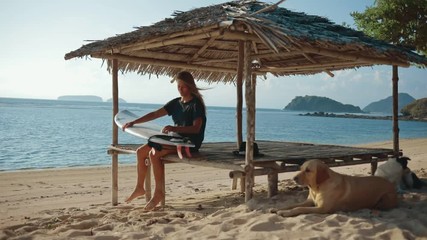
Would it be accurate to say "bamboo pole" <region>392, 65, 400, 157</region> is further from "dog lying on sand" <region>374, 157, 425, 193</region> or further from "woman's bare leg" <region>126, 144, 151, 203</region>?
"woman's bare leg" <region>126, 144, 151, 203</region>

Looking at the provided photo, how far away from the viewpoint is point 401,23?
28.7 ft

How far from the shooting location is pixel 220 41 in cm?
703

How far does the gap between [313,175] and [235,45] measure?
3.85m

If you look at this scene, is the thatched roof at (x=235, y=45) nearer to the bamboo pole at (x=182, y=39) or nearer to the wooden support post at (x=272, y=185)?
the bamboo pole at (x=182, y=39)

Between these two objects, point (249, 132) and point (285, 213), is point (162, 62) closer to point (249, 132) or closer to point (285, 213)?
Result: point (249, 132)

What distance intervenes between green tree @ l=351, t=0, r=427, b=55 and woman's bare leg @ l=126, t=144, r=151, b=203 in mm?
5638

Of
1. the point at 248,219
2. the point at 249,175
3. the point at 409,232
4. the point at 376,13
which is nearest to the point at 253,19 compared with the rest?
the point at 249,175

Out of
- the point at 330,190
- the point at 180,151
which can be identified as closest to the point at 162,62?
the point at 180,151

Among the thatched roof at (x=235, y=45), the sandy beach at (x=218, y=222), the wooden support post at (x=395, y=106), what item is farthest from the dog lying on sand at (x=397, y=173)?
the thatched roof at (x=235, y=45)

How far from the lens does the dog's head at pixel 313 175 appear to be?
409cm

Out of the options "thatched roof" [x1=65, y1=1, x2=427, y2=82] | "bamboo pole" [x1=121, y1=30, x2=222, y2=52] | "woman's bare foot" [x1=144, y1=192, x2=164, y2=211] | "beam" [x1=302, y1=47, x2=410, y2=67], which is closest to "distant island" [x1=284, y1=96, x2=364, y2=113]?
"thatched roof" [x1=65, y1=1, x2=427, y2=82]

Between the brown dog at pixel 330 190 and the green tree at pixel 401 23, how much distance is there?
17.2 feet

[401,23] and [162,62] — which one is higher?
[401,23]

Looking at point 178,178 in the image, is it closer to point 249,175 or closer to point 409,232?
point 249,175
